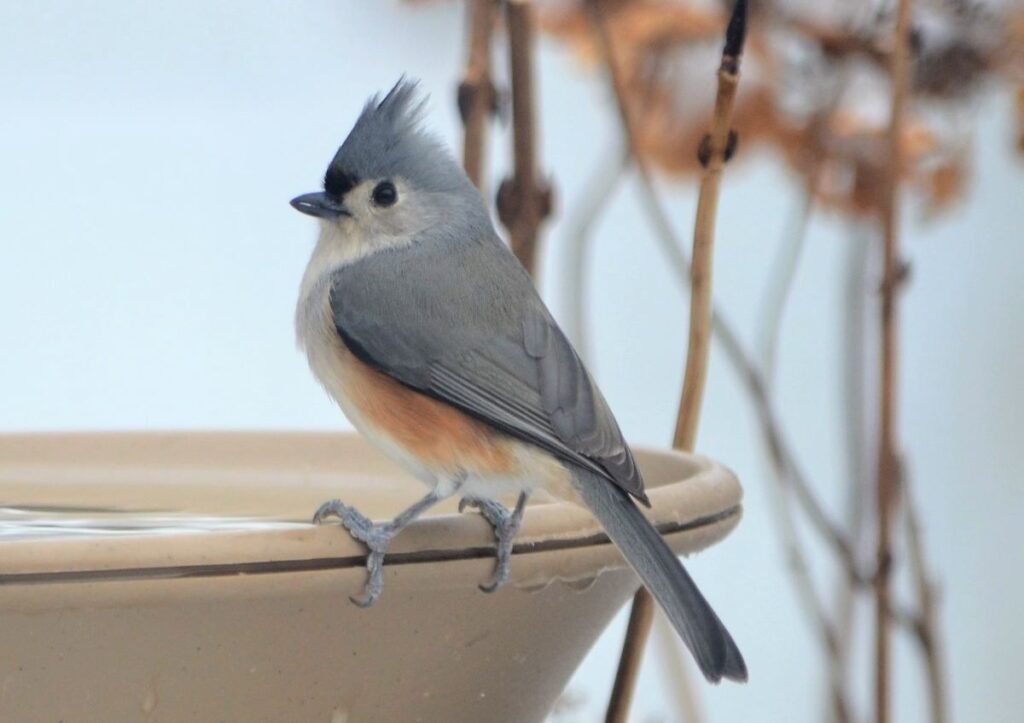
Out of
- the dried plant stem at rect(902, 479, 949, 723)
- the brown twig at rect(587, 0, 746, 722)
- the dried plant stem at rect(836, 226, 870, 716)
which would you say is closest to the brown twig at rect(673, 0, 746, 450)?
the brown twig at rect(587, 0, 746, 722)

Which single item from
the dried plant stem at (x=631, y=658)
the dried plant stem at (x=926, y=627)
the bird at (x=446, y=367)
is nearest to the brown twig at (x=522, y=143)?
the bird at (x=446, y=367)

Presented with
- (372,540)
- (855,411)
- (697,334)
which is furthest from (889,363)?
(372,540)

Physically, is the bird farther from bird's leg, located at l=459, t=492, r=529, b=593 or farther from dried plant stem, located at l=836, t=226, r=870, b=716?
dried plant stem, located at l=836, t=226, r=870, b=716

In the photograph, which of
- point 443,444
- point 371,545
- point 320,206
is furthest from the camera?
point 320,206

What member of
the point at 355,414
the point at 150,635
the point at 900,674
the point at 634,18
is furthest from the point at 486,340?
the point at 900,674

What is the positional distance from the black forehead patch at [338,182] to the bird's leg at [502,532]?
0.97ft

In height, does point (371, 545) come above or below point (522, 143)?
below

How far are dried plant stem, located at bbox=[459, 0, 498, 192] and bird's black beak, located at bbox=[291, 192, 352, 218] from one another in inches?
4.6

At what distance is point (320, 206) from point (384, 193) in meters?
0.05

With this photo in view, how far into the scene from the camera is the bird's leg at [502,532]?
2.32 ft

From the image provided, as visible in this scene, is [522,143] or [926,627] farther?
[926,627]

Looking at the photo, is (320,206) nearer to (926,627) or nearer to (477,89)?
(477,89)

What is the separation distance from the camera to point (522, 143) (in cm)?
100

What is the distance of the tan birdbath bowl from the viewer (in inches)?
24.5
